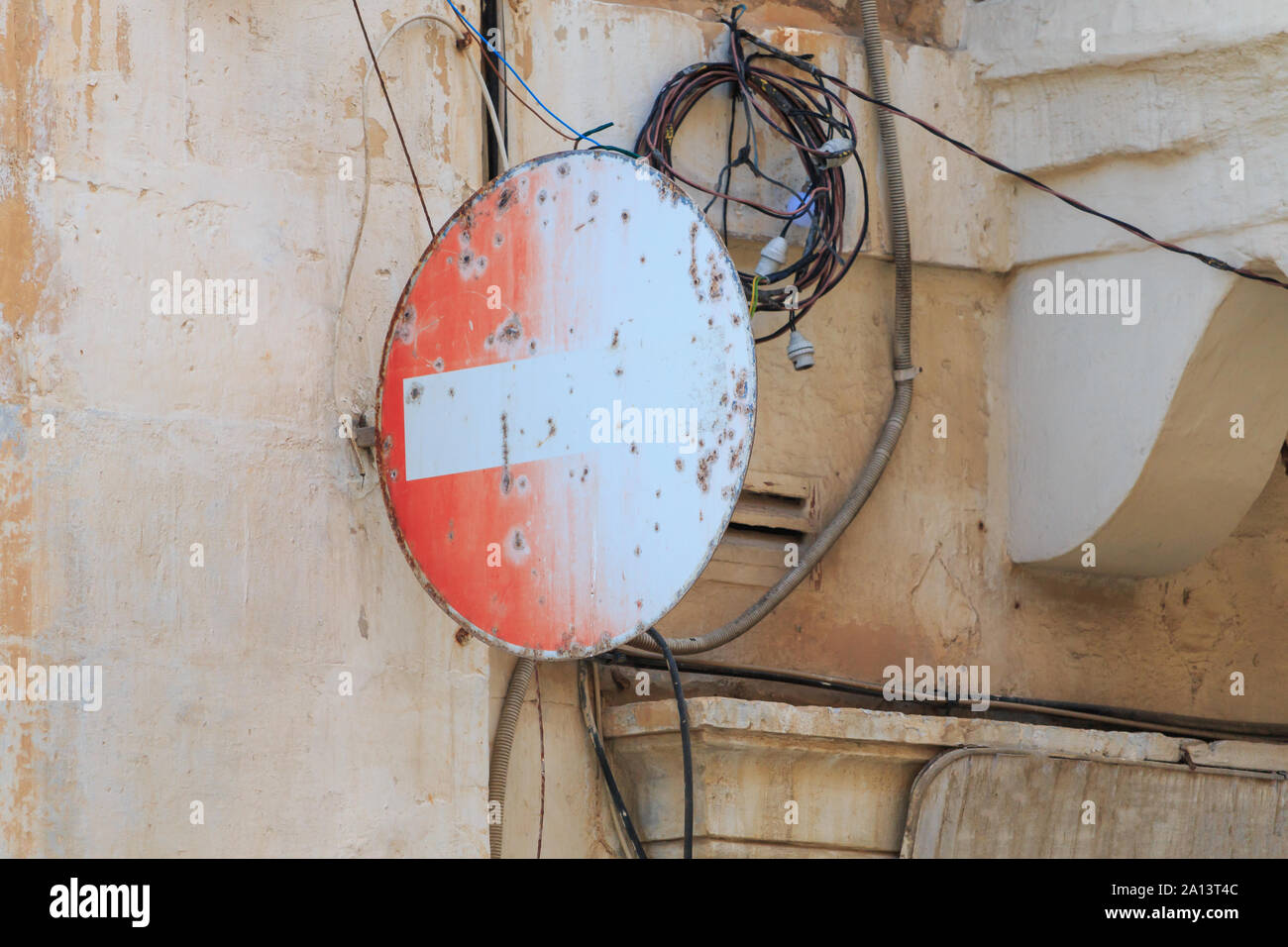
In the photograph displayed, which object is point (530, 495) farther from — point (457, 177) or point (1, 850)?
point (1, 850)

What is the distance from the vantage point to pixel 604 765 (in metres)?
5.07

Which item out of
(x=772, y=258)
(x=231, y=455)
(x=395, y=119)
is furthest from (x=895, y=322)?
(x=231, y=455)

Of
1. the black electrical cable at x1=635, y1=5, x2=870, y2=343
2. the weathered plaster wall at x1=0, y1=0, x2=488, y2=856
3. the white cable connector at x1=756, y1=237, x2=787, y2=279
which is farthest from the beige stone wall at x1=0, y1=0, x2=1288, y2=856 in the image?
the white cable connector at x1=756, y1=237, x2=787, y2=279

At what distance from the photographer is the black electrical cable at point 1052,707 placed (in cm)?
519

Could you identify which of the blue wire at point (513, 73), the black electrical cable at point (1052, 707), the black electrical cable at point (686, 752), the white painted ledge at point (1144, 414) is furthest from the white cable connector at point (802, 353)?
the white painted ledge at point (1144, 414)

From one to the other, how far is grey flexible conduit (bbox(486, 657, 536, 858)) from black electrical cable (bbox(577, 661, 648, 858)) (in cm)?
20

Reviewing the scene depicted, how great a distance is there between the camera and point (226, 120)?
445 cm

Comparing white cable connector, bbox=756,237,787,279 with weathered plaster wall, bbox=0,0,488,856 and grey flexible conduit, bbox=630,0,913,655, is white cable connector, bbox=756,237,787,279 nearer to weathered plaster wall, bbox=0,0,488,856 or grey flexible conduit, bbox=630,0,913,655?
grey flexible conduit, bbox=630,0,913,655

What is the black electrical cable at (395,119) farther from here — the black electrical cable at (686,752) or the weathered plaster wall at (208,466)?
the black electrical cable at (686,752)

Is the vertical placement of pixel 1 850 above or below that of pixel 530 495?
below

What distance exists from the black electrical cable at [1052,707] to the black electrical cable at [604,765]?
91 mm

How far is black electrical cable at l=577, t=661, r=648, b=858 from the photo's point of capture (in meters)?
5.06

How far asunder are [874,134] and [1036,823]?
2074 millimetres

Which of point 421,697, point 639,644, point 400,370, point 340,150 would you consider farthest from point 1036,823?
point 340,150
